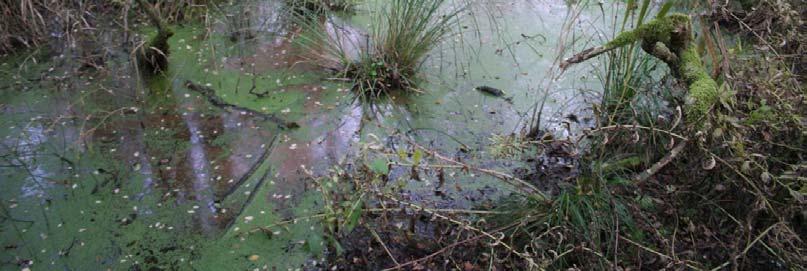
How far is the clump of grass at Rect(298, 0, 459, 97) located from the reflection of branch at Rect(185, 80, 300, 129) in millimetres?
385

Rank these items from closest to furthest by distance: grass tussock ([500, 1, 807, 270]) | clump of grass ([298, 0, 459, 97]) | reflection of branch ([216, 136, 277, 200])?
grass tussock ([500, 1, 807, 270]) → reflection of branch ([216, 136, 277, 200]) → clump of grass ([298, 0, 459, 97])

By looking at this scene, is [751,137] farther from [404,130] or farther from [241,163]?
[241,163]

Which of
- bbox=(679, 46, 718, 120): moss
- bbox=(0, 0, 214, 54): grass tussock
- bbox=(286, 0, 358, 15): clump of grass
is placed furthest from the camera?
bbox=(286, 0, 358, 15): clump of grass

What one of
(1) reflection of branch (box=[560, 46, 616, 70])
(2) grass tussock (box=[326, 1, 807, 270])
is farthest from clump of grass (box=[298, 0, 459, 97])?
(2) grass tussock (box=[326, 1, 807, 270])

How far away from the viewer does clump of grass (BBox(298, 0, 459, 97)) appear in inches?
123

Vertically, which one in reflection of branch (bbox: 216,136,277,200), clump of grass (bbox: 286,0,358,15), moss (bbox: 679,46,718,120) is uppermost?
moss (bbox: 679,46,718,120)

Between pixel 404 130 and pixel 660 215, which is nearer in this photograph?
pixel 660 215

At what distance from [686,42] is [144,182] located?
2.06 metres

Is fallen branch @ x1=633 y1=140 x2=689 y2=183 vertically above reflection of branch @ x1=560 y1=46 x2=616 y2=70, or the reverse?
reflection of branch @ x1=560 y1=46 x2=616 y2=70

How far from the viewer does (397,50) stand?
3170mm

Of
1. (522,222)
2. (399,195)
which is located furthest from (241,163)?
(522,222)

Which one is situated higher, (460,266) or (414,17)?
(414,17)

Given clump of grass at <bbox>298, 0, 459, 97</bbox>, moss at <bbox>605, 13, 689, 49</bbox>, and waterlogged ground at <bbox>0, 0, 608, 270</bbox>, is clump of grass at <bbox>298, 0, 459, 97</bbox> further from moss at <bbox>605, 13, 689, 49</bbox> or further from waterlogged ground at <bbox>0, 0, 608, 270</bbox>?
moss at <bbox>605, 13, 689, 49</bbox>

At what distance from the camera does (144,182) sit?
254cm
